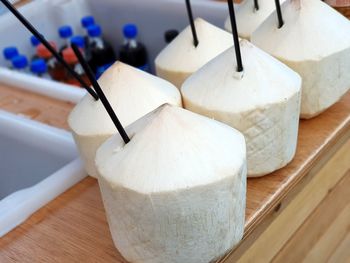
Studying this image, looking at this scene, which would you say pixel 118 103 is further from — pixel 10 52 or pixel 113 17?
pixel 113 17

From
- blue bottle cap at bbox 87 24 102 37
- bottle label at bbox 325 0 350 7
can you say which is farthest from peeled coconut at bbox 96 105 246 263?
blue bottle cap at bbox 87 24 102 37

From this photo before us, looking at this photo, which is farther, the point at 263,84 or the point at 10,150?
the point at 10,150

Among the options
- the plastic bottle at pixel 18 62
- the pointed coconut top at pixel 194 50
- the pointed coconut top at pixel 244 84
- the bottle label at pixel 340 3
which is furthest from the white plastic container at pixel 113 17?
the pointed coconut top at pixel 244 84

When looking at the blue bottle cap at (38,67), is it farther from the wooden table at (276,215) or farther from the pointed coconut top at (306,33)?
the pointed coconut top at (306,33)

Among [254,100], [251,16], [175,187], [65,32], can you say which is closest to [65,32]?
[65,32]

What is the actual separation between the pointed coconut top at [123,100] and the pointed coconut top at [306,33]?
7.0 inches

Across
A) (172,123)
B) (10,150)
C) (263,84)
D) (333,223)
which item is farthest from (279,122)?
(10,150)

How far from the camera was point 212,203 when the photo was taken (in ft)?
1.60

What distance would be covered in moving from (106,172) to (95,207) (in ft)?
0.58

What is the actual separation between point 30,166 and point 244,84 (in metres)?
0.48

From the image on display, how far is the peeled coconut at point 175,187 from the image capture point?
0.47 m

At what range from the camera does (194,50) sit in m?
0.76

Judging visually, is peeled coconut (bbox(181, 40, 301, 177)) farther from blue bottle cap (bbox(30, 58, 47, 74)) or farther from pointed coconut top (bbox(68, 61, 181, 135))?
blue bottle cap (bbox(30, 58, 47, 74))

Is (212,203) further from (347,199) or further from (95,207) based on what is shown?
(347,199)
